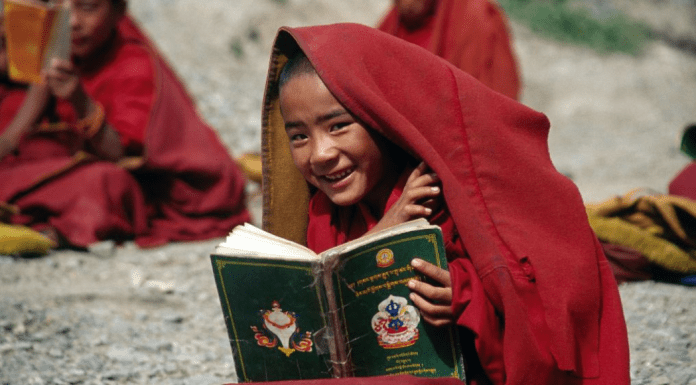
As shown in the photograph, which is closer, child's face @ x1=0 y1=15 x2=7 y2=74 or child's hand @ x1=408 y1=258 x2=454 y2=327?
child's hand @ x1=408 y1=258 x2=454 y2=327

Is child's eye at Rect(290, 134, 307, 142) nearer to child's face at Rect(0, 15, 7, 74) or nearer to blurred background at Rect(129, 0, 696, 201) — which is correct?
child's face at Rect(0, 15, 7, 74)

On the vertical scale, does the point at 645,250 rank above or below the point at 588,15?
below

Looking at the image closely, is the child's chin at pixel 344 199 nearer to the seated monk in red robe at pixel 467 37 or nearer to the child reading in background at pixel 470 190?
the child reading in background at pixel 470 190

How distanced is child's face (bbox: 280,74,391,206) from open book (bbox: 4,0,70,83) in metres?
2.88

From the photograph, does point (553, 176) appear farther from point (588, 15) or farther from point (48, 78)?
point (588, 15)

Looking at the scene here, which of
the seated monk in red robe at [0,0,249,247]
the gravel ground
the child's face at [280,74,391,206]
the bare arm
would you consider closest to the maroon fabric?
the gravel ground

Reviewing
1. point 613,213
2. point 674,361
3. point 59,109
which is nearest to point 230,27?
point 59,109

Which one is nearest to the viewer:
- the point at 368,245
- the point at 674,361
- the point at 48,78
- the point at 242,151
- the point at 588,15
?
the point at 368,245

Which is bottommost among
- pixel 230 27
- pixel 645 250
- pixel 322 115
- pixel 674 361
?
pixel 674 361

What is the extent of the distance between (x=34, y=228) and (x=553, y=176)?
4.02 meters

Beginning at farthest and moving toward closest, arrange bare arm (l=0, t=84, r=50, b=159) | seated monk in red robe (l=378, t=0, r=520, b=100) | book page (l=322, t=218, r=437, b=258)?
seated monk in red robe (l=378, t=0, r=520, b=100) → bare arm (l=0, t=84, r=50, b=159) → book page (l=322, t=218, r=437, b=258)

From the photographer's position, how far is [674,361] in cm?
290

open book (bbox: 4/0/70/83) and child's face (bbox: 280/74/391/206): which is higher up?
open book (bbox: 4/0/70/83)

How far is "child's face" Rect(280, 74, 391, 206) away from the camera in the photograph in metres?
2.10
